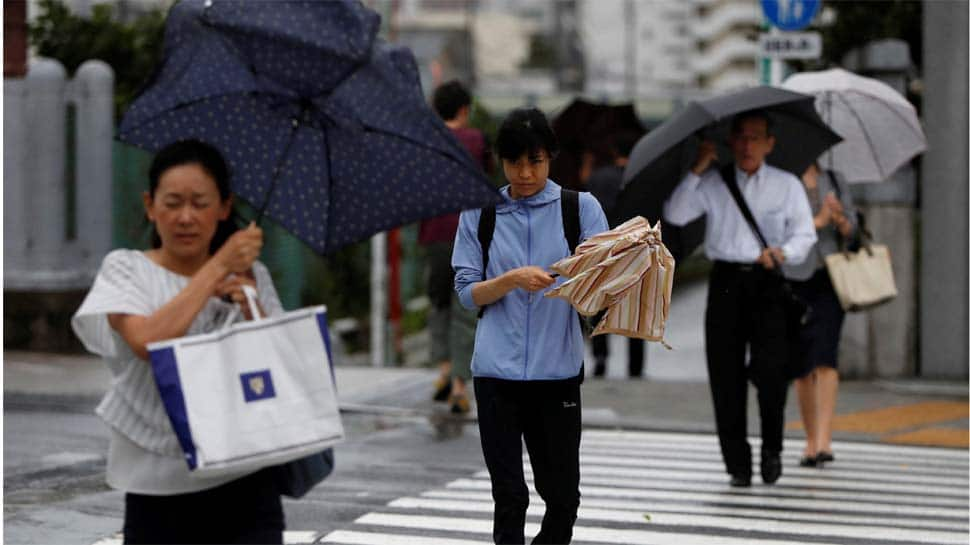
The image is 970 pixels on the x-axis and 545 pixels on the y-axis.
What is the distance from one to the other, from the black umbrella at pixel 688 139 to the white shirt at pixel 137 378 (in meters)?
4.56

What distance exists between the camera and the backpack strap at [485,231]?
19.3 ft

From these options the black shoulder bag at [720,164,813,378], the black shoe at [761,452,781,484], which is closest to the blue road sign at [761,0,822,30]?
the black shoulder bag at [720,164,813,378]

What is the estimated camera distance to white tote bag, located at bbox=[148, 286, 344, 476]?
396cm

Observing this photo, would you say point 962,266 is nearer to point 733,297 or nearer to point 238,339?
point 733,297

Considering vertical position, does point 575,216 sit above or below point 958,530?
above

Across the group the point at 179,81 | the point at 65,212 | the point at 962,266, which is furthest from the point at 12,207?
the point at 179,81

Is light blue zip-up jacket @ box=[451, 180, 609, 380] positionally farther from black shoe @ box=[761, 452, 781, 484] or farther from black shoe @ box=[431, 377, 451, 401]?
black shoe @ box=[431, 377, 451, 401]

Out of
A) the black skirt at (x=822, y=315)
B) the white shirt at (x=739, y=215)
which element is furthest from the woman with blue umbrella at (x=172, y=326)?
the black skirt at (x=822, y=315)

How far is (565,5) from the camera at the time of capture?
14488 centimetres

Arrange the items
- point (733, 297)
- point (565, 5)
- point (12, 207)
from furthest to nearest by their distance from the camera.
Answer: point (565, 5)
point (12, 207)
point (733, 297)

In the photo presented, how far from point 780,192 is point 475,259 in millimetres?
3369

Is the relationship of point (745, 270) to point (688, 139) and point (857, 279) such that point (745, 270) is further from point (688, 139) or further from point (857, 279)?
point (857, 279)

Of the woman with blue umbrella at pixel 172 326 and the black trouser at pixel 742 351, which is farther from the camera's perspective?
the black trouser at pixel 742 351

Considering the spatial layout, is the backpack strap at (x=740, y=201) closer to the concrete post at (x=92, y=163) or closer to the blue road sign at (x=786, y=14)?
the blue road sign at (x=786, y=14)
